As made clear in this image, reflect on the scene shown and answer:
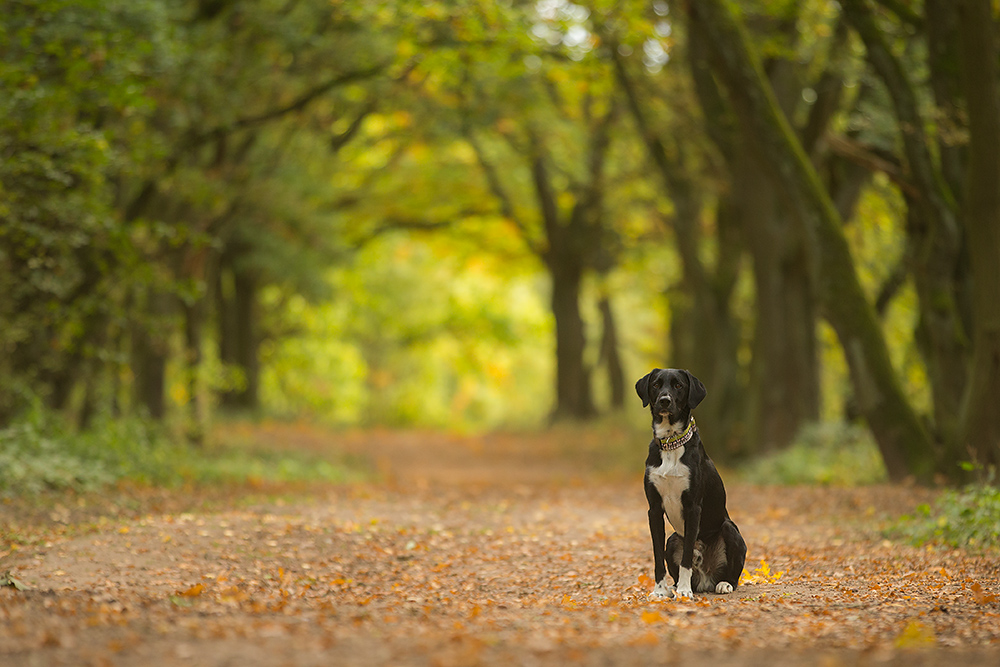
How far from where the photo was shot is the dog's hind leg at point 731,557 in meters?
6.41

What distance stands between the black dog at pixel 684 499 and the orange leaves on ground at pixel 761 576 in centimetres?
59

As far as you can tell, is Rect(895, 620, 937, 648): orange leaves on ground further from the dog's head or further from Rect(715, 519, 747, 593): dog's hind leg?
the dog's head

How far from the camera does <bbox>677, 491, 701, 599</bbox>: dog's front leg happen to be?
6051mm

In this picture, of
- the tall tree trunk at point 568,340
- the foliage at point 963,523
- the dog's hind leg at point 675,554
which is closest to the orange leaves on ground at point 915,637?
the dog's hind leg at point 675,554

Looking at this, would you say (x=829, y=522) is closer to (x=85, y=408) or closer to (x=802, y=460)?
(x=802, y=460)

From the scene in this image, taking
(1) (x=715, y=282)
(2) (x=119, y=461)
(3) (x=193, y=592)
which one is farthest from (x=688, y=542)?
(1) (x=715, y=282)

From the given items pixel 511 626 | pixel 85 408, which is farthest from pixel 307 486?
pixel 511 626

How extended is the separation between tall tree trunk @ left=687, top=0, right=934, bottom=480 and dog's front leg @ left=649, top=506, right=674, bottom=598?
21.2 feet

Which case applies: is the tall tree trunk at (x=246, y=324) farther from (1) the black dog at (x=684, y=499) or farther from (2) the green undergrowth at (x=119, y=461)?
(1) the black dog at (x=684, y=499)

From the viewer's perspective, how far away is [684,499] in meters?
6.06

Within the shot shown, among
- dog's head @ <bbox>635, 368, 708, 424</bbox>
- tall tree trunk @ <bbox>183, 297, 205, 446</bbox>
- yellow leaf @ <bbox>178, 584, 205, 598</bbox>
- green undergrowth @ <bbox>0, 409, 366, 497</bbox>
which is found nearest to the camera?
dog's head @ <bbox>635, 368, 708, 424</bbox>

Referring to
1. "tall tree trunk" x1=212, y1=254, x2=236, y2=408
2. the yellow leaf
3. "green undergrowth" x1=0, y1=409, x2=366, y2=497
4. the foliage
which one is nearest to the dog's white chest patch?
the yellow leaf

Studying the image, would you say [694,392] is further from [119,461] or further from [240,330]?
[240,330]

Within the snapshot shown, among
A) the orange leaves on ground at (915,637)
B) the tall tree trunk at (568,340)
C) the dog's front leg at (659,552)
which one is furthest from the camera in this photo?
the tall tree trunk at (568,340)
